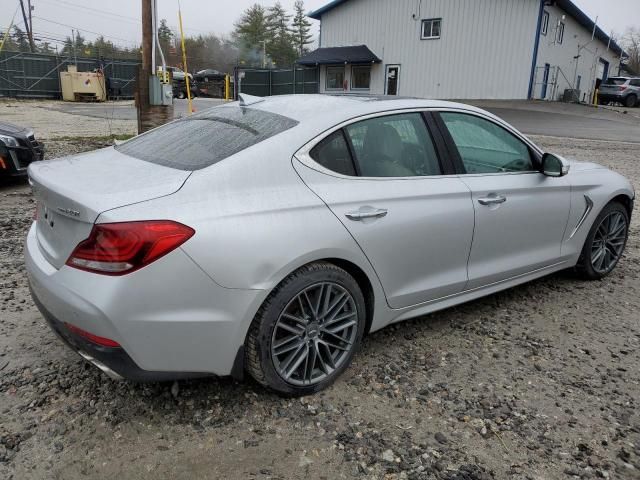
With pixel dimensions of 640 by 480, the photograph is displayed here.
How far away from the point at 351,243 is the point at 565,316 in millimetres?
2024

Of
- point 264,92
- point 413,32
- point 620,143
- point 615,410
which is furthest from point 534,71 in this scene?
point 615,410

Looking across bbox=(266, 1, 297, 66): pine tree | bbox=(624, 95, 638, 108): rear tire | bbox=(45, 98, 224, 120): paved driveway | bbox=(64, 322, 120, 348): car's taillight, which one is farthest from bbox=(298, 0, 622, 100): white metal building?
bbox=(266, 1, 297, 66): pine tree

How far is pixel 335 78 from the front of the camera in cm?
3409

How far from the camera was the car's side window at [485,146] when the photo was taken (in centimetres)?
338

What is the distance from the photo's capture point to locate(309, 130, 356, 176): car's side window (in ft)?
8.90

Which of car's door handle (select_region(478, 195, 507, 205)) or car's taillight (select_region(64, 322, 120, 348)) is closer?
car's taillight (select_region(64, 322, 120, 348))

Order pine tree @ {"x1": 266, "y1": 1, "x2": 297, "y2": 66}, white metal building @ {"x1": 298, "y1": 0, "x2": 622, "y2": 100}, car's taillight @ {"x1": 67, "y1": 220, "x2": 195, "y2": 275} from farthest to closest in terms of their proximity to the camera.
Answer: pine tree @ {"x1": 266, "y1": 1, "x2": 297, "y2": 66}
white metal building @ {"x1": 298, "y1": 0, "x2": 622, "y2": 100}
car's taillight @ {"x1": 67, "y1": 220, "x2": 195, "y2": 275}

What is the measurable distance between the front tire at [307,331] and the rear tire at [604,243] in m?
2.40

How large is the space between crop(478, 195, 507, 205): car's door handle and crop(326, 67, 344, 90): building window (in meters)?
31.7

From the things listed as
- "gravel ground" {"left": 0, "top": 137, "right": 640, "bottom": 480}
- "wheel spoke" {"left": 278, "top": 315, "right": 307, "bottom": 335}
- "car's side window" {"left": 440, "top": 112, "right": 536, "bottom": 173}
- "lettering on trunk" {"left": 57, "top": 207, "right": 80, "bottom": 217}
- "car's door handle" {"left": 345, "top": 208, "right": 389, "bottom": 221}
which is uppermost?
"car's side window" {"left": 440, "top": 112, "right": 536, "bottom": 173}

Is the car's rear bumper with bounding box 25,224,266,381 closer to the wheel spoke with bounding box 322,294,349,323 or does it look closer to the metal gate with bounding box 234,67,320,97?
the wheel spoke with bounding box 322,294,349,323

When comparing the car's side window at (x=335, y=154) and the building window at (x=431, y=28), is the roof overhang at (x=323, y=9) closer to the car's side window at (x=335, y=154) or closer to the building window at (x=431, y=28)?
the building window at (x=431, y=28)

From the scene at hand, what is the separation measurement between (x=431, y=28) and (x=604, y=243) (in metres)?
27.5

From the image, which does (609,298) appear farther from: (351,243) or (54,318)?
(54,318)
